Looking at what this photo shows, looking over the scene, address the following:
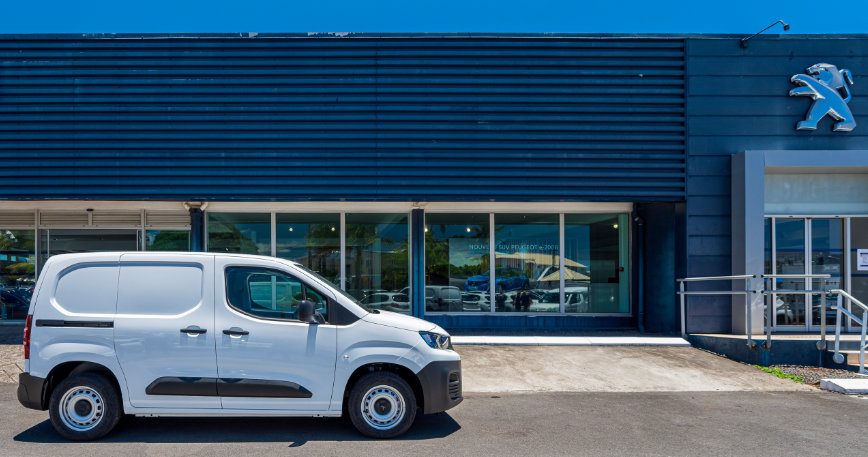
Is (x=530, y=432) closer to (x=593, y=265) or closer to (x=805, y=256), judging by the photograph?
(x=593, y=265)

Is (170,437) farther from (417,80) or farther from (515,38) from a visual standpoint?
(515,38)

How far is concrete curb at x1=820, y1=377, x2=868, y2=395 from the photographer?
745 centimetres

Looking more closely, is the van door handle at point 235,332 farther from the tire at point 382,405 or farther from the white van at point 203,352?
the tire at point 382,405

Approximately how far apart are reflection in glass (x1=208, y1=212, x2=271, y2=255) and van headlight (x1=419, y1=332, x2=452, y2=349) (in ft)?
24.6

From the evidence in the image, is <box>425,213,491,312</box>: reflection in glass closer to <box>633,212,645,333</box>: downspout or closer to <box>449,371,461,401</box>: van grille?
<box>633,212,645,333</box>: downspout

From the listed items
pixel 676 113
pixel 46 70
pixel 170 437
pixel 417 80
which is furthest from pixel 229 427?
pixel 676 113

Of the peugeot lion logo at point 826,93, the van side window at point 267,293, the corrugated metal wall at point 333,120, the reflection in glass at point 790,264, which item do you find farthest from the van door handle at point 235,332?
the peugeot lion logo at point 826,93

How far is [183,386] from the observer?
17.8 ft

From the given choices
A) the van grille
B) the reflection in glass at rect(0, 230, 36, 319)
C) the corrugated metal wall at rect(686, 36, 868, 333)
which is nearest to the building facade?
the corrugated metal wall at rect(686, 36, 868, 333)

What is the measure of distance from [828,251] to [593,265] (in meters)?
4.55

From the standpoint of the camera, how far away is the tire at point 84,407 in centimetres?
538

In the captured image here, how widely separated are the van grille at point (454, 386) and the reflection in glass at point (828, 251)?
350 inches

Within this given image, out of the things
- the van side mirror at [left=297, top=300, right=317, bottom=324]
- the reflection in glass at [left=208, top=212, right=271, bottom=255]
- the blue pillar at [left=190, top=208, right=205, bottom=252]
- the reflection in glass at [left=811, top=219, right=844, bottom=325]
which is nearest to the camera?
the van side mirror at [left=297, top=300, right=317, bottom=324]

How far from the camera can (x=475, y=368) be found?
8.67 metres
